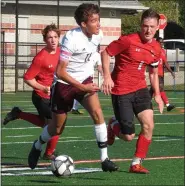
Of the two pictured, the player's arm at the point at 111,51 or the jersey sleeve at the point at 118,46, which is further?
the jersey sleeve at the point at 118,46

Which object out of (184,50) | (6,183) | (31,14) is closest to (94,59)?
(6,183)

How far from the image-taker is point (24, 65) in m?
33.8

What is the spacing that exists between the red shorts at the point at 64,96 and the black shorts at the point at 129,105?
577 mm

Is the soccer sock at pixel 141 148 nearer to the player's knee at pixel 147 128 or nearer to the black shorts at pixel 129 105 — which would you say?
the player's knee at pixel 147 128

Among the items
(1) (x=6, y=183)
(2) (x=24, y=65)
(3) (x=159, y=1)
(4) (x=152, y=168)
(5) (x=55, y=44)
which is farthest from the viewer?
(3) (x=159, y=1)

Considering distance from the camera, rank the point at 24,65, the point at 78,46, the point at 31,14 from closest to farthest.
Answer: the point at 78,46
the point at 24,65
the point at 31,14

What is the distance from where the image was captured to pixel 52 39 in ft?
38.1

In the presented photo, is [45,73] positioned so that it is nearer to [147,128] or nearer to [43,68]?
[43,68]

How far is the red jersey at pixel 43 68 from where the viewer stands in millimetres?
11930

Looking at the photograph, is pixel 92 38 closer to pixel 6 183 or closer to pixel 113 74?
pixel 113 74

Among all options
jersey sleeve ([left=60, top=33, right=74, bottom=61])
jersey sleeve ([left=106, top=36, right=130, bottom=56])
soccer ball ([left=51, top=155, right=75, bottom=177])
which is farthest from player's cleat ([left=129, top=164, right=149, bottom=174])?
jersey sleeve ([left=60, top=33, right=74, bottom=61])

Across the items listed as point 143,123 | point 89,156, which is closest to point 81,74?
point 143,123

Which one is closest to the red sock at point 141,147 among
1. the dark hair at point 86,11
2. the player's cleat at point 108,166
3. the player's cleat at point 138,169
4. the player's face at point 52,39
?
the player's cleat at point 138,169

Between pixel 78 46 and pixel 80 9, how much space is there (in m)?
0.45
